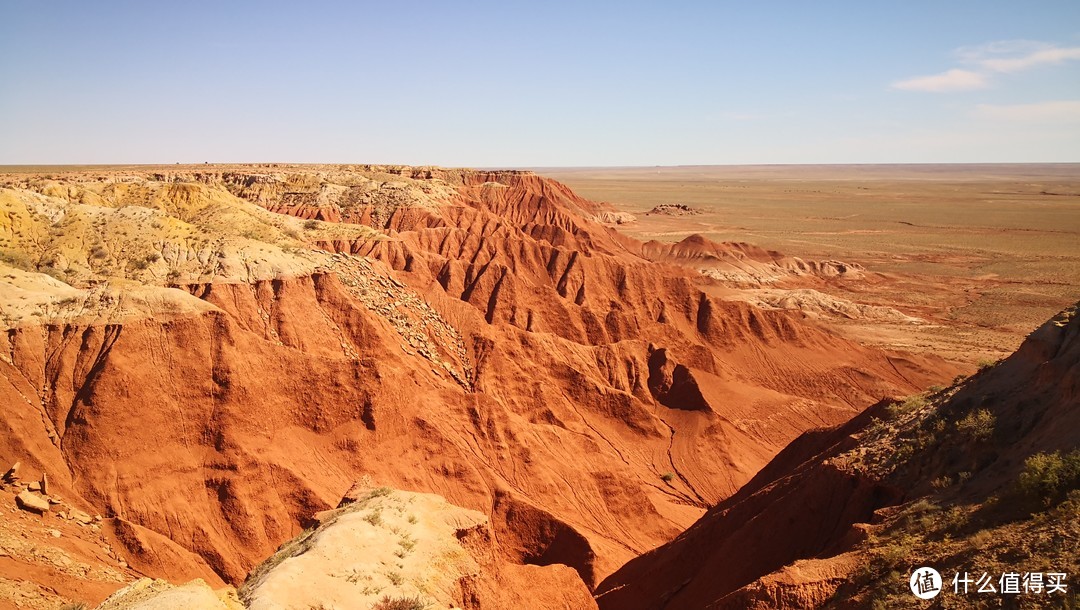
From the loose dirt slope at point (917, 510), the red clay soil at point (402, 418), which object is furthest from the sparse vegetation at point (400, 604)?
the red clay soil at point (402, 418)

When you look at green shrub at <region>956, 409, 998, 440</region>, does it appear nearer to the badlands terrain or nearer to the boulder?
the badlands terrain

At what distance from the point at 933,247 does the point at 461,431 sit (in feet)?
322

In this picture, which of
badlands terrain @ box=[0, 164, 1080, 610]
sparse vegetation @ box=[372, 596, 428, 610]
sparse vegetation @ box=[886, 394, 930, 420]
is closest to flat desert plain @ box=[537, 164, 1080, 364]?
badlands terrain @ box=[0, 164, 1080, 610]

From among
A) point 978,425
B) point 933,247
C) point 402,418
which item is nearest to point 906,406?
point 978,425

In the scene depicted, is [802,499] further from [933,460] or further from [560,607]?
[560,607]

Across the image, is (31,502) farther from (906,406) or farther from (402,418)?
(906,406)

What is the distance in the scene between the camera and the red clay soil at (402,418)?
21.5m

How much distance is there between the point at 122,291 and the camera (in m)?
25.1

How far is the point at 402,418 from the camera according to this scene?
27.3 metres

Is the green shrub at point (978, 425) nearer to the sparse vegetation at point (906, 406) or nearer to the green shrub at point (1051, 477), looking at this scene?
the sparse vegetation at point (906, 406)

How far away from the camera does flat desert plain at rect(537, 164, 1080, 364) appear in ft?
195

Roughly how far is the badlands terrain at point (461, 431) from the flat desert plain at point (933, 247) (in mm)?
1991

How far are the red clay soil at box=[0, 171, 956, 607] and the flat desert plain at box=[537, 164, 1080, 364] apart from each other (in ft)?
52.1

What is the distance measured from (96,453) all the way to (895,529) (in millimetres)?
22844
